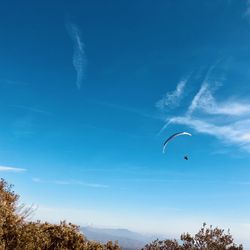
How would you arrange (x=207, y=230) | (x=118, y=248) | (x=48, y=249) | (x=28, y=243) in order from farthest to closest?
(x=207, y=230), (x=118, y=248), (x=48, y=249), (x=28, y=243)

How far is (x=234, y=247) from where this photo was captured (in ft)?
187

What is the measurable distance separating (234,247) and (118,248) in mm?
27982

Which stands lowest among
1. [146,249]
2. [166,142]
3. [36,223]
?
[36,223]

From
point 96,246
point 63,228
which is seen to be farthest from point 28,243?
point 96,246

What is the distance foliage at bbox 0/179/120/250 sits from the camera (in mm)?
30797

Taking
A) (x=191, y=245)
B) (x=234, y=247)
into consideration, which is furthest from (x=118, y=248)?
(x=234, y=247)

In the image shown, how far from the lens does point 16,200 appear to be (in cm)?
4766

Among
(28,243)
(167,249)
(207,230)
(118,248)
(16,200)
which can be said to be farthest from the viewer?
(167,249)

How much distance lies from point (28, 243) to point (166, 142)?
77.8 ft

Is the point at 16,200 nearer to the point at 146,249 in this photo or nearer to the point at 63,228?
the point at 63,228

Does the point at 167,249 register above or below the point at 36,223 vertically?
above

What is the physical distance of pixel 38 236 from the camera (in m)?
31.5

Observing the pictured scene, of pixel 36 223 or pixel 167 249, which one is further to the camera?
pixel 167 249

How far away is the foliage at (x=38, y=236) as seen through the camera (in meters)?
30.8
